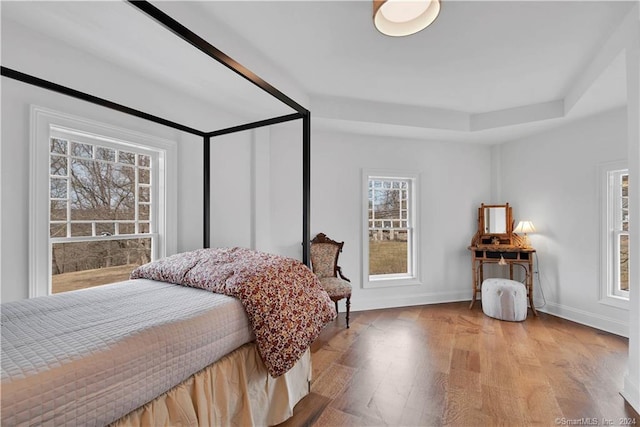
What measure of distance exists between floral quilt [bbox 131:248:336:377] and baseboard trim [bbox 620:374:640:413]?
2.07m

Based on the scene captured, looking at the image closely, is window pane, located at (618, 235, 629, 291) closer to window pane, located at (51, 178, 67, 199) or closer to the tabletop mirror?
the tabletop mirror

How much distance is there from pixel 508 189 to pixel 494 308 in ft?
6.32

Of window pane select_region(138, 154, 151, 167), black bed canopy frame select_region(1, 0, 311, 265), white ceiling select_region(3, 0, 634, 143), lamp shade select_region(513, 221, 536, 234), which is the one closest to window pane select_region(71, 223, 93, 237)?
window pane select_region(138, 154, 151, 167)

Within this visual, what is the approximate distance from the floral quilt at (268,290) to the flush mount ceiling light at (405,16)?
1.56 m

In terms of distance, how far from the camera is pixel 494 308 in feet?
11.9

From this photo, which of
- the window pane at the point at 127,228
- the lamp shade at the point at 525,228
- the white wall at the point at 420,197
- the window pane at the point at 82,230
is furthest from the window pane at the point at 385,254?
the window pane at the point at 82,230

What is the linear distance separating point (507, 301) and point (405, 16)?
347 cm

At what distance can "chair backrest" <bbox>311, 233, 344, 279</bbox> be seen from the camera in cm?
364

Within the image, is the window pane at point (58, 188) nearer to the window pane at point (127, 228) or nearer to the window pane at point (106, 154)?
the window pane at point (106, 154)

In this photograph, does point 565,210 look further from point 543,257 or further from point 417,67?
point 417,67

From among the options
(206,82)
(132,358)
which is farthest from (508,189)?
(132,358)

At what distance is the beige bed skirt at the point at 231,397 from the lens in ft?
3.86

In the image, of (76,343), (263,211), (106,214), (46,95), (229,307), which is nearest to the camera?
(76,343)

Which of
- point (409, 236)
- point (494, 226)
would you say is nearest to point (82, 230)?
point (409, 236)
